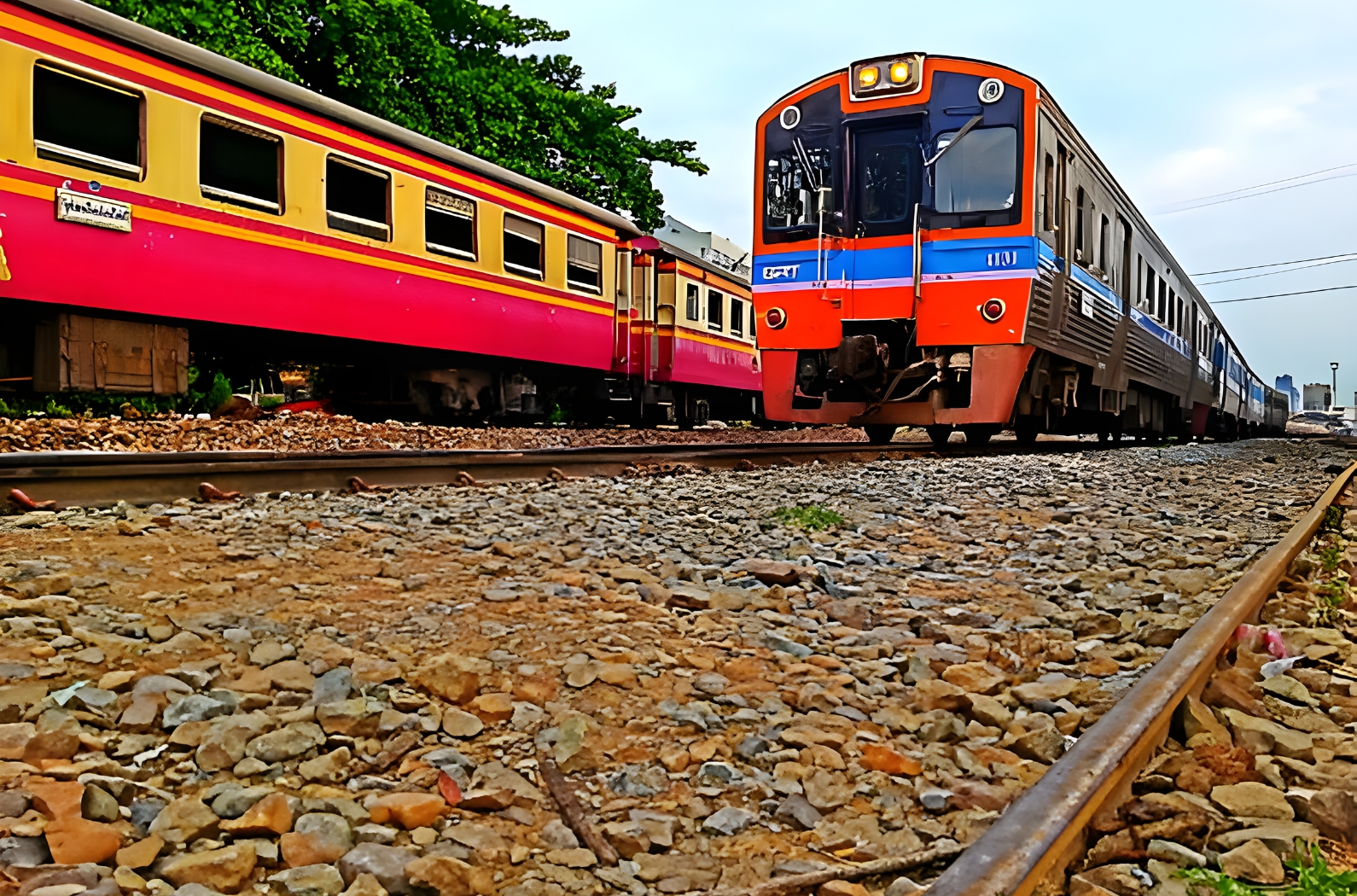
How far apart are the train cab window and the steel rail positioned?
14.5m

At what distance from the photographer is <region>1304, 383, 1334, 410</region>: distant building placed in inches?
3809

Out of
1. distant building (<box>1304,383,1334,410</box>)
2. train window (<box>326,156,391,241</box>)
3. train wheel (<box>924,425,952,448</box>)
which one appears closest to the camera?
train window (<box>326,156,391,241</box>)

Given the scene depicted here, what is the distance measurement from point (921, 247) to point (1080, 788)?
724 centimetres

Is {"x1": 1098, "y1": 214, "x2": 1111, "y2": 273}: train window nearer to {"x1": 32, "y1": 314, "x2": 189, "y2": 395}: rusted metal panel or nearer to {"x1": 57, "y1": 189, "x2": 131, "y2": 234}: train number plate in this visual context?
{"x1": 32, "y1": 314, "x2": 189, "y2": 395}: rusted metal panel

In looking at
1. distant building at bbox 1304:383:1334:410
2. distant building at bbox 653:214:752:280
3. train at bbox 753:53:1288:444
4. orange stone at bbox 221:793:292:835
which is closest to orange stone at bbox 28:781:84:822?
orange stone at bbox 221:793:292:835

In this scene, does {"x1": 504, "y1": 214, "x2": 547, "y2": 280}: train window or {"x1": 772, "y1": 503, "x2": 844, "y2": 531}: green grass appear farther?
{"x1": 504, "y1": 214, "x2": 547, "y2": 280}: train window

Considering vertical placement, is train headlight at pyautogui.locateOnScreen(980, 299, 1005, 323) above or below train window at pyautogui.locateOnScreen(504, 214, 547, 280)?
below

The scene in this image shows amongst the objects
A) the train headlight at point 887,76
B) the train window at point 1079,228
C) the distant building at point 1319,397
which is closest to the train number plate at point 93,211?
the train headlight at point 887,76

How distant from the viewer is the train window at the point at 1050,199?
Result: 7.99m

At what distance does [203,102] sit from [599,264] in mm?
5958

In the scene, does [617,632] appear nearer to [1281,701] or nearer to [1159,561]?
[1281,701]

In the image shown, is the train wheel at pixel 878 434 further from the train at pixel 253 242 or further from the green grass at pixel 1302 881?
the green grass at pixel 1302 881

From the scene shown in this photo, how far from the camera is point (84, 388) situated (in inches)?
277

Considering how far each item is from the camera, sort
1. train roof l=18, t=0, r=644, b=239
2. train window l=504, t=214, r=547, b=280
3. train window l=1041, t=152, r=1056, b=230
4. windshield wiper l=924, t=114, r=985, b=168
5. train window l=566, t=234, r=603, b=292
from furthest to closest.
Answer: train window l=566, t=234, r=603, b=292 < train window l=504, t=214, r=547, b=280 < train window l=1041, t=152, r=1056, b=230 < windshield wiper l=924, t=114, r=985, b=168 < train roof l=18, t=0, r=644, b=239
